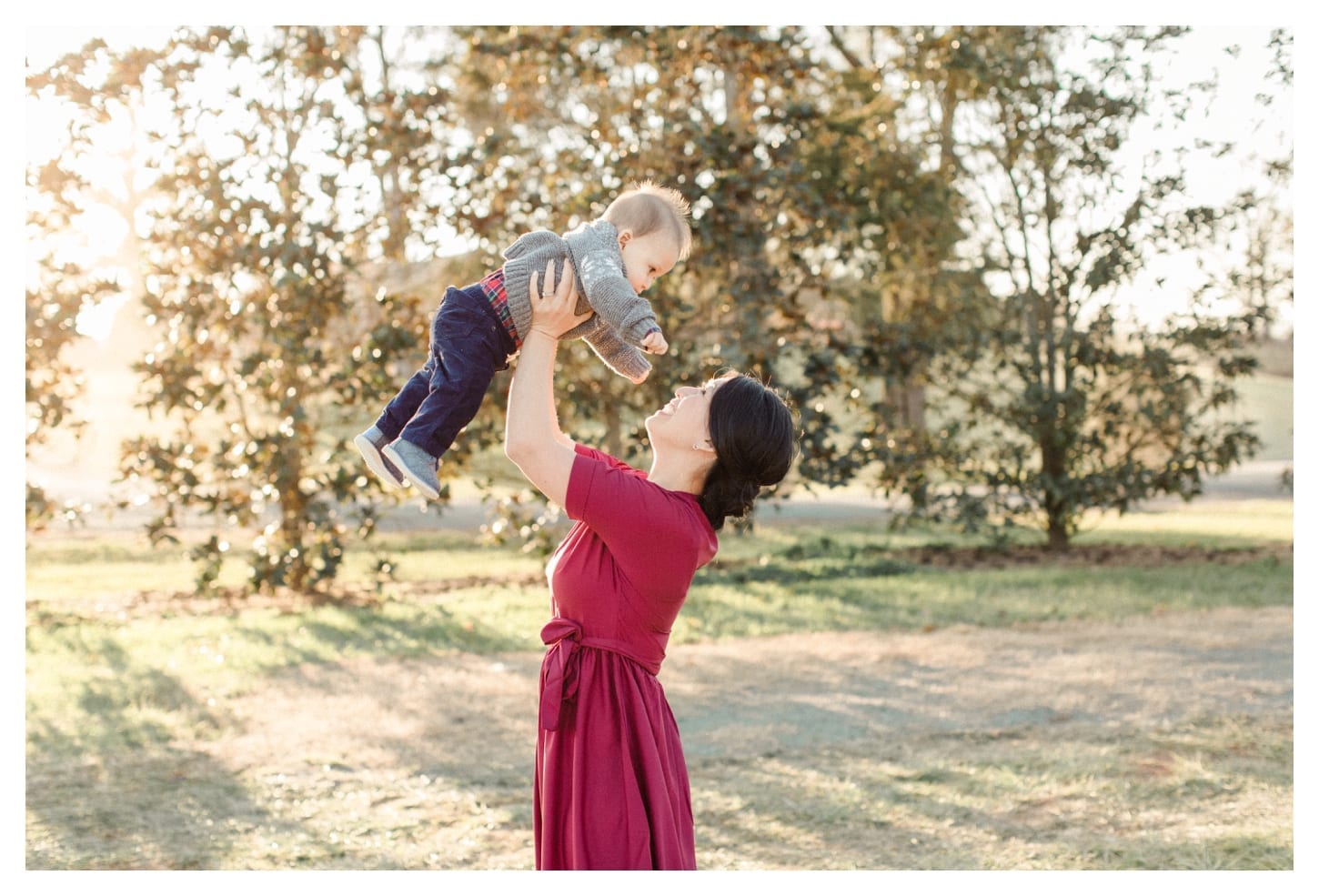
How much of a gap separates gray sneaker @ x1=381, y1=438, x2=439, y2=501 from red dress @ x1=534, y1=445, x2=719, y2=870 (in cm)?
32

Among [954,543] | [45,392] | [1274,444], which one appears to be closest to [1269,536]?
[954,543]

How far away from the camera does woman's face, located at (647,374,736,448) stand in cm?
269

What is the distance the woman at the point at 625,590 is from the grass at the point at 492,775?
1.99 meters

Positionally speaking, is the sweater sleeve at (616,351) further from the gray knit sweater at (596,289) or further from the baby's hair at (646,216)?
the baby's hair at (646,216)

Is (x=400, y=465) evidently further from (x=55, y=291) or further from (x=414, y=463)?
(x=55, y=291)

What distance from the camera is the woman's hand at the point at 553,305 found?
8.82 ft

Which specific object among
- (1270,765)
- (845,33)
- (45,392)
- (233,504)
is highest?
(845,33)

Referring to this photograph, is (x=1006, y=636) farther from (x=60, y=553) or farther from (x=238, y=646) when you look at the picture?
(x=60, y=553)

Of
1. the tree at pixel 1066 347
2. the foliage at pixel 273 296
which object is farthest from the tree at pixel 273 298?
the tree at pixel 1066 347

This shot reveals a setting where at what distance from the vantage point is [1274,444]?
27.9 metres

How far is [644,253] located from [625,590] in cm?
82

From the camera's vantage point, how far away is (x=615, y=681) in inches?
105

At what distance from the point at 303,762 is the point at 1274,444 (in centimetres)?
2644

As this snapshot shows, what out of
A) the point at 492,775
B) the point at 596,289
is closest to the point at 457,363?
the point at 596,289
